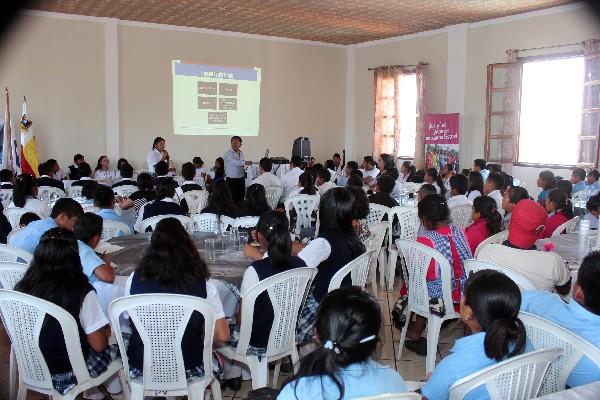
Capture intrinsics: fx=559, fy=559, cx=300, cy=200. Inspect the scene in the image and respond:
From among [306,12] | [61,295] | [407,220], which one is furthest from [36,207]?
[306,12]

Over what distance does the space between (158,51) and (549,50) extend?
663cm

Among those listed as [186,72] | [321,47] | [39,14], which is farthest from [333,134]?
[39,14]

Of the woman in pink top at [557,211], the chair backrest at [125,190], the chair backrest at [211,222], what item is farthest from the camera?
the chair backrest at [125,190]

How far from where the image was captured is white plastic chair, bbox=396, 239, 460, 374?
3.42m

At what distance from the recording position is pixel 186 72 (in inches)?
412

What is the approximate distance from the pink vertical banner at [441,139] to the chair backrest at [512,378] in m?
8.36

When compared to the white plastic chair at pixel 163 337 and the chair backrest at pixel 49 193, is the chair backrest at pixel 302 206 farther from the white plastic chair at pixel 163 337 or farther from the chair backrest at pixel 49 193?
the white plastic chair at pixel 163 337

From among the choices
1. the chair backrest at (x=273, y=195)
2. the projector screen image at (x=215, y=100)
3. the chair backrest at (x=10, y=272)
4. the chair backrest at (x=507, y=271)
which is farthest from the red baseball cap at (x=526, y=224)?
the projector screen image at (x=215, y=100)

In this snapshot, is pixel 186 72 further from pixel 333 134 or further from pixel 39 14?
pixel 333 134

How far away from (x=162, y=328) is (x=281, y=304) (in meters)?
0.65

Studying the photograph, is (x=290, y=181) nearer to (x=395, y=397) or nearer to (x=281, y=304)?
(x=281, y=304)

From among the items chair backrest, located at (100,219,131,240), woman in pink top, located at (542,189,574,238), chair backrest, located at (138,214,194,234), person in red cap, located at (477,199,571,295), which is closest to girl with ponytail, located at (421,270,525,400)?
person in red cap, located at (477,199,571,295)

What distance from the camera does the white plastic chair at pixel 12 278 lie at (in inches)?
115

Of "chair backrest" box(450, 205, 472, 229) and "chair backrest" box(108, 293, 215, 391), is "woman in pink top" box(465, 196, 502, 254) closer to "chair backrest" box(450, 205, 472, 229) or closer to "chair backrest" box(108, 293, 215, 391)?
"chair backrest" box(450, 205, 472, 229)
